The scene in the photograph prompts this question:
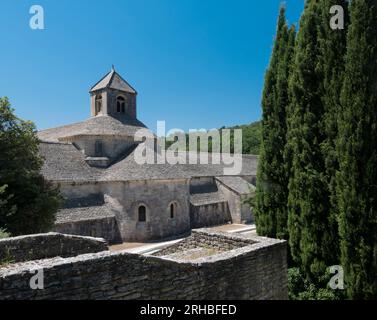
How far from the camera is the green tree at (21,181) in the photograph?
12438 millimetres

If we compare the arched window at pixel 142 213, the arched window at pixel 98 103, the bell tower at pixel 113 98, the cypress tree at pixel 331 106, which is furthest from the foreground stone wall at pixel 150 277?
the arched window at pixel 98 103

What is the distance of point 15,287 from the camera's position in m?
4.11

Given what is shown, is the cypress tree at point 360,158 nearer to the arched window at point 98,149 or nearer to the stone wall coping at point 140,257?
the stone wall coping at point 140,257

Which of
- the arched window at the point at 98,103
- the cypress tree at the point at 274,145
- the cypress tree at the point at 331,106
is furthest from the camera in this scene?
the arched window at the point at 98,103

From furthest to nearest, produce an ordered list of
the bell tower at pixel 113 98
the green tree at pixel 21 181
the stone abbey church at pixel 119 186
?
the bell tower at pixel 113 98
the stone abbey church at pixel 119 186
the green tree at pixel 21 181

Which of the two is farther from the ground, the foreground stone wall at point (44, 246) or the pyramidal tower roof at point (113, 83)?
the pyramidal tower roof at point (113, 83)

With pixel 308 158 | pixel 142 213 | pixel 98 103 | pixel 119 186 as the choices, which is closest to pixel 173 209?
pixel 142 213

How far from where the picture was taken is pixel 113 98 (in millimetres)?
29078

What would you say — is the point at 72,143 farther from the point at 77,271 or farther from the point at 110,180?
the point at 77,271

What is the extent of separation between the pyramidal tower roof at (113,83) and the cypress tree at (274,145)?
2033 centimetres

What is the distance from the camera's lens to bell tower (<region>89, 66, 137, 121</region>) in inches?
1134

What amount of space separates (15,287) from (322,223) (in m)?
8.29

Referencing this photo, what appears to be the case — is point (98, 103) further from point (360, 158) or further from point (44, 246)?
point (360, 158)
